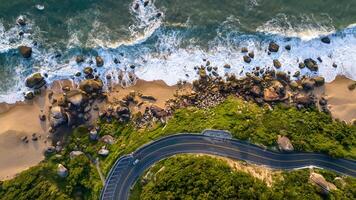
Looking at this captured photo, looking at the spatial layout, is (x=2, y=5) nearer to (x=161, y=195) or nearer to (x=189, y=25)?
(x=189, y=25)

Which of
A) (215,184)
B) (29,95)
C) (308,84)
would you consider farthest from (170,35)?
(215,184)

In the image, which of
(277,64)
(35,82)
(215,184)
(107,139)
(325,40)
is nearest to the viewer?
(215,184)

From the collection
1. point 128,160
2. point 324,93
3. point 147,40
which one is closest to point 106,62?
point 147,40

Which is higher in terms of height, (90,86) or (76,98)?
(90,86)

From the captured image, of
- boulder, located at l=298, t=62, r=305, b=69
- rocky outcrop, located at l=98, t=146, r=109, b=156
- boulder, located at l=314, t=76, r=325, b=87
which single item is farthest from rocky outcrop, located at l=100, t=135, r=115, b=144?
boulder, located at l=314, t=76, r=325, b=87

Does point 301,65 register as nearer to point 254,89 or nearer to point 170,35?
point 254,89

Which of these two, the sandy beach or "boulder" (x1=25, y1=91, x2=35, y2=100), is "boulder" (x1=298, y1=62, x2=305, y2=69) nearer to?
the sandy beach
